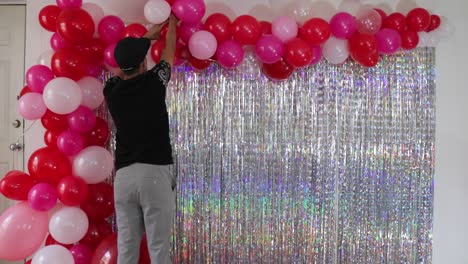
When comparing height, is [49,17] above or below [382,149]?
above

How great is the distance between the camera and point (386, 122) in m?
2.46

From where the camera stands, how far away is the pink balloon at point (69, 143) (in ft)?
6.80

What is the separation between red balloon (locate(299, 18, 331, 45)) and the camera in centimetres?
215

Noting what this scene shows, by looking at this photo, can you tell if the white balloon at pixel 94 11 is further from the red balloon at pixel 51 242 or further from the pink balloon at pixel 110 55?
the red balloon at pixel 51 242

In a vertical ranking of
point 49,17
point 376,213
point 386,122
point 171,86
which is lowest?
point 376,213

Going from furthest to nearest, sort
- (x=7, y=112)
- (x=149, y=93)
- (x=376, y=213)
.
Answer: (x=7, y=112) → (x=376, y=213) → (x=149, y=93)

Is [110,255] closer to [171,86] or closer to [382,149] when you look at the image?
[171,86]

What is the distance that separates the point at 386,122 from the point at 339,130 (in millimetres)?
305

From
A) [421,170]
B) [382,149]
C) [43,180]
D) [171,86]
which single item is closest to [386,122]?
[382,149]

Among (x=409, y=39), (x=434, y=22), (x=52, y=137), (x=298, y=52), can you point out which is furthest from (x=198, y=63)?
(x=434, y=22)

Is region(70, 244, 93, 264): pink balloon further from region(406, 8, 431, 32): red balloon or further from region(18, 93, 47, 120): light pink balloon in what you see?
region(406, 8, 431, 32): red balloon

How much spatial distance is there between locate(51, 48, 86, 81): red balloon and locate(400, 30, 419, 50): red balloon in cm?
182

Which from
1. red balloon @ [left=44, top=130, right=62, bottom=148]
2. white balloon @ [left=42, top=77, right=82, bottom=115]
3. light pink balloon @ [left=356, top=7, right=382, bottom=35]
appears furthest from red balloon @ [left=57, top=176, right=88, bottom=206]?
light pink balloon @ [left=356, top=7, right=382, bottom=35]

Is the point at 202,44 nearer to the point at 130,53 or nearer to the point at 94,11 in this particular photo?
the point at 130,53
